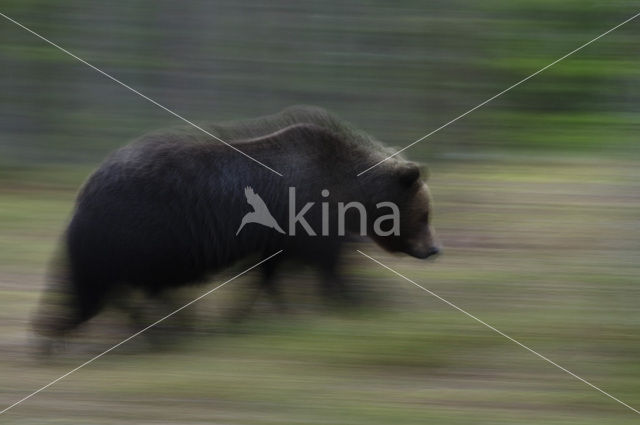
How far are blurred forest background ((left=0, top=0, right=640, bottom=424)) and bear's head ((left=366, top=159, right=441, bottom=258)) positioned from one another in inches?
9.3

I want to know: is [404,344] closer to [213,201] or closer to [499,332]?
[499,332]

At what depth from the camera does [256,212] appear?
5.62m

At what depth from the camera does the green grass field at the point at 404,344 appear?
4.60m

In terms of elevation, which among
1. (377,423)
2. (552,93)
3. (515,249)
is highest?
(552,93)

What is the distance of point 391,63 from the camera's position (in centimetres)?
1055

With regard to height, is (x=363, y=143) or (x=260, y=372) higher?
(x=363, y=143)

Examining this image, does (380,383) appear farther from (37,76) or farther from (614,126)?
(37,76)

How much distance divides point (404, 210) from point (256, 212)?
0.95m

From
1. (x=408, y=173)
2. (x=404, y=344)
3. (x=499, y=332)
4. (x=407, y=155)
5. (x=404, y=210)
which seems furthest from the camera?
(x=407, y=155)

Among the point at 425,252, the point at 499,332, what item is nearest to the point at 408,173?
the point at 425,252

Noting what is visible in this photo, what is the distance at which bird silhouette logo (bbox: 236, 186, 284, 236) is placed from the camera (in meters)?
5.59

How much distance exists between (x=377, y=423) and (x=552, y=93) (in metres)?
6.83

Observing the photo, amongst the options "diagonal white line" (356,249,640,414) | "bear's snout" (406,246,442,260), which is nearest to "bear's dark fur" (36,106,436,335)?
"bear's snout" (406,246,442,260)

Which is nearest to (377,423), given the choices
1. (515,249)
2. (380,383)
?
(380,383)
